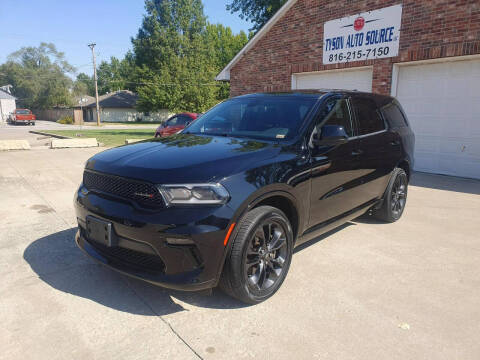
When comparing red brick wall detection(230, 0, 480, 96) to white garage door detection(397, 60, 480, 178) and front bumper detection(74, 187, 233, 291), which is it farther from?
front bumper detection(74, 187, 233, 291)

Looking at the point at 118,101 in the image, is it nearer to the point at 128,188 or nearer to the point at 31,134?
the point at 31,134

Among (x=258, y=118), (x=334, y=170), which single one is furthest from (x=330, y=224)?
(x=258, y=118)

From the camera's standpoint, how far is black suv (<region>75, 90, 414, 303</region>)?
2.46 metres

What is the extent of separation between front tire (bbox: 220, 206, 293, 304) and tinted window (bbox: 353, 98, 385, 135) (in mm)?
1845

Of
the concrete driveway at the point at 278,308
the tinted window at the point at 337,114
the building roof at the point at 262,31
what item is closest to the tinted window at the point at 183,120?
the building roof at the point at 262,31

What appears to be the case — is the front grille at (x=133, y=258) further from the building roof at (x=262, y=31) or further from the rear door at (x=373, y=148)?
the building roof at (x=262, y=31)

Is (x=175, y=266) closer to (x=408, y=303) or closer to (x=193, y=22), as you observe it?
(x=408, y=303)

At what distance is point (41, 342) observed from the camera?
2395 millimetres

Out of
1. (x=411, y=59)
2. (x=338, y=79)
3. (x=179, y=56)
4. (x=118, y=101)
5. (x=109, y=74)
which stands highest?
(x=109, y=74)

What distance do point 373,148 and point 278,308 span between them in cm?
240

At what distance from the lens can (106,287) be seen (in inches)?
123

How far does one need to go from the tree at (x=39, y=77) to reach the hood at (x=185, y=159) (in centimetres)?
7356

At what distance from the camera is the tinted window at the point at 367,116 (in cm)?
417

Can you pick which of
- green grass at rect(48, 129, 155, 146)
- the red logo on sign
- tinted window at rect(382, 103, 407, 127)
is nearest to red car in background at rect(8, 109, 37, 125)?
green grass at rect(48, 129, 155, 146)
